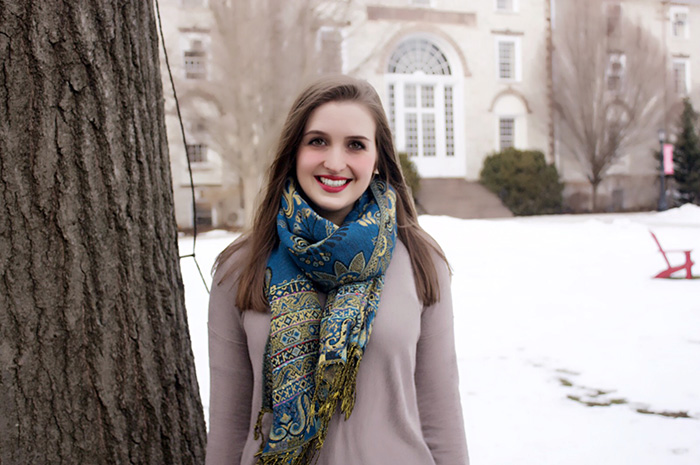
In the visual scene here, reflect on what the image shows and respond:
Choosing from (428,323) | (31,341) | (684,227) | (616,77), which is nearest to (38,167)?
(31,341)

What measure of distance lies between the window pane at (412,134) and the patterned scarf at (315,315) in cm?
2036

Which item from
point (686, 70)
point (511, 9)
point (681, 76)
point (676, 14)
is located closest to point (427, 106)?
point (511, 9)

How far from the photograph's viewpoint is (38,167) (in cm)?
171

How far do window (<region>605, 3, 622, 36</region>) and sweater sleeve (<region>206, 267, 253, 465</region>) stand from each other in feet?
85.4

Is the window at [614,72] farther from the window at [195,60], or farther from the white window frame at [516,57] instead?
the window at [195,60]

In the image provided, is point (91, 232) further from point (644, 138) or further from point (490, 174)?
point (644, 138)

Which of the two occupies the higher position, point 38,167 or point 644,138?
point 644,138

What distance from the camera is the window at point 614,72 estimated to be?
23.9 metres

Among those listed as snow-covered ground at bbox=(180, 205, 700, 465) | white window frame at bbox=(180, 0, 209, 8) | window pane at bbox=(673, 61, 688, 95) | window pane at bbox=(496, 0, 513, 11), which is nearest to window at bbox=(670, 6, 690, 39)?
window pane at bbox=(673, 61, 688, 95)

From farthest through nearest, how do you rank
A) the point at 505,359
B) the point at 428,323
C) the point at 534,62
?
1. the point at 534,62
2. the point at 505,359
3. the point at 428,323

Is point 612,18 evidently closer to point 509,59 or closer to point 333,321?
point 509,59

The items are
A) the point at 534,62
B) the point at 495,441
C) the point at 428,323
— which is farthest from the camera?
the point at 534,62

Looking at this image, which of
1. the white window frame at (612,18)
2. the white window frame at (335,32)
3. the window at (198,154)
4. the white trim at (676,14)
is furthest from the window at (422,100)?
the white trim at (676,14)

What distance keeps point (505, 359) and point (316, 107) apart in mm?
3635
